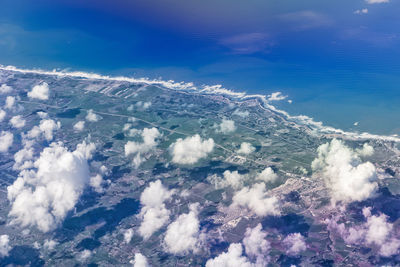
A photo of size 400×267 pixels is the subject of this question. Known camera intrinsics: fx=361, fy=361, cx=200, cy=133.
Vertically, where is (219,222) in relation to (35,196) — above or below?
below

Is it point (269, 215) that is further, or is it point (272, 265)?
point (269, 215)

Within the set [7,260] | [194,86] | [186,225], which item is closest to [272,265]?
[186,225]

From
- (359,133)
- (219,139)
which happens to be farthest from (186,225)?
(359,133)

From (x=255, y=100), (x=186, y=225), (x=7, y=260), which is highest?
(x=255, y=100)

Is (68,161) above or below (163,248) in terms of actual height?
above

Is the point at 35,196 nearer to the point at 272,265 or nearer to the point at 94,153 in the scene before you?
the point at 94,153

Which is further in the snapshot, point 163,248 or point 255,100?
point 255,100

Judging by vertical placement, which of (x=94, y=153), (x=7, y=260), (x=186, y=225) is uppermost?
(x=94, y=153)

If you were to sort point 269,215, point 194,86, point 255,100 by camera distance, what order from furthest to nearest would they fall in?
point 194,86 < point 255,100 < point 269,215

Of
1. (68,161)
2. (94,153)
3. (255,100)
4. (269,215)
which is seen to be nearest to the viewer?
(269,215)

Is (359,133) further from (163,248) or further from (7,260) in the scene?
(7,260)
